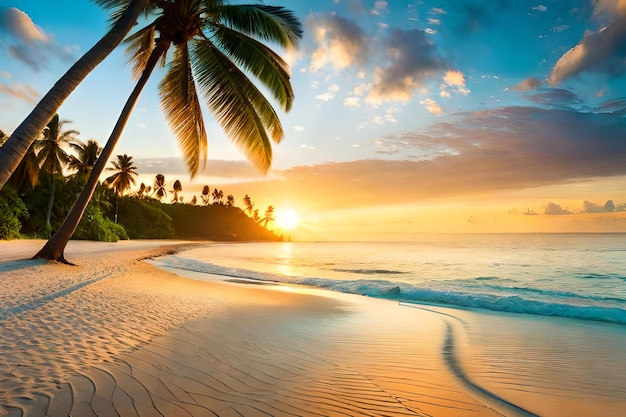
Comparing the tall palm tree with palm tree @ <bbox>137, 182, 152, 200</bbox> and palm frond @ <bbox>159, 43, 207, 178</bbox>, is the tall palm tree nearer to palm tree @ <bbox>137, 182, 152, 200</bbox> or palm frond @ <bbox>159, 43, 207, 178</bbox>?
palm frond @ <bbox>159, 43, 207, 178</bbox>

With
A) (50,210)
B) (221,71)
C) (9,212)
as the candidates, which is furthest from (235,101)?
(50,210)

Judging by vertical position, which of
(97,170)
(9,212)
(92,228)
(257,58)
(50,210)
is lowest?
(92,228)

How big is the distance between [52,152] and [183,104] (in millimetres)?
28836

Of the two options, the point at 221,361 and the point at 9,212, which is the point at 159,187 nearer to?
the point at 9,212

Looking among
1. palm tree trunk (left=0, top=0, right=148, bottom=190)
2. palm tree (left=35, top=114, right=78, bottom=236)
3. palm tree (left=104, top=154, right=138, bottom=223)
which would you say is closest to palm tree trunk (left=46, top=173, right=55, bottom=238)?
palm tree (left=35, top=114, right=78, bottom=236)

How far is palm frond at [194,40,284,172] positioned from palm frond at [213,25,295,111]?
36 cm

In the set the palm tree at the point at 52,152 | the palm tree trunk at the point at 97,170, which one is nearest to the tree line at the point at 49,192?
the palm tree at the point at 52,152

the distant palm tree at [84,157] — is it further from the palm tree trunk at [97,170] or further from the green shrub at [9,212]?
the palm tree trunk at [97,170]

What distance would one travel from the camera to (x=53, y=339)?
15.0 ft

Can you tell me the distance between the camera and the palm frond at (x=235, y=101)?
11.6 metres

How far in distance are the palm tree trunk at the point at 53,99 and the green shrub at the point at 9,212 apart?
2826cm

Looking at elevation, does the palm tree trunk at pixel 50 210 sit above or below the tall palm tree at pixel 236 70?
below

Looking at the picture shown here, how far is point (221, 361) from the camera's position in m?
4.20

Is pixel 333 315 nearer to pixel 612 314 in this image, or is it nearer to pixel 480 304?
pixel 480 304
